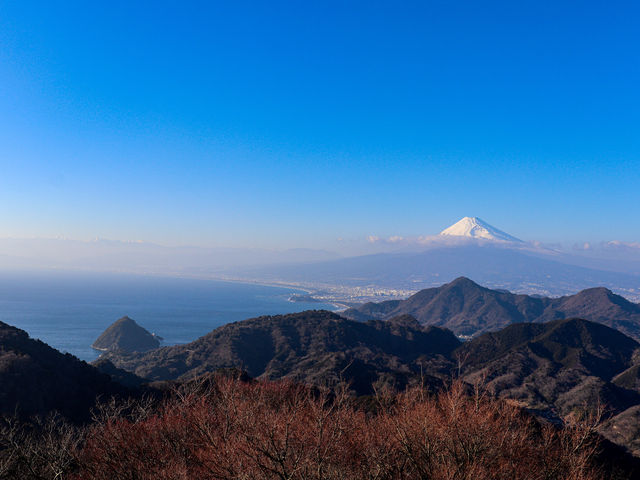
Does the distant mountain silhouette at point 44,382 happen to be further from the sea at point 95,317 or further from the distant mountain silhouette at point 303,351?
the sea at point 95,317

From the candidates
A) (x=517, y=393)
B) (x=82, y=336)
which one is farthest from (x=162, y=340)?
(x=517, y=393)

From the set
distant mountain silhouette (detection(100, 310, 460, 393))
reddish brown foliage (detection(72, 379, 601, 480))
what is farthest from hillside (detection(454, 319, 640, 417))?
reddish brown foliage (detection(72, 379, 601, 480))

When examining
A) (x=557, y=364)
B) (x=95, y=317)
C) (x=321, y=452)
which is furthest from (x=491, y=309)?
(x=321, y=452)

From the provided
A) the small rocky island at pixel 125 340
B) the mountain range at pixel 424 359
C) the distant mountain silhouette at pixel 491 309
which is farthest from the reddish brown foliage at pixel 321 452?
the distant mountain silhouette at pixel 491 309

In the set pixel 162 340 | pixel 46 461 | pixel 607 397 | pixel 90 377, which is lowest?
pixel 162 340

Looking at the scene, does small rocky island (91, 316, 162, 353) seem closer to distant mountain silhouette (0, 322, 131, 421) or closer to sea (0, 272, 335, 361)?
sea (0, 272, 335, 361)

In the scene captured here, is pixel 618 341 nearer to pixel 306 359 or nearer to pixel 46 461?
pixel 306 359

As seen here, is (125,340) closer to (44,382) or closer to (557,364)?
(44,382)
